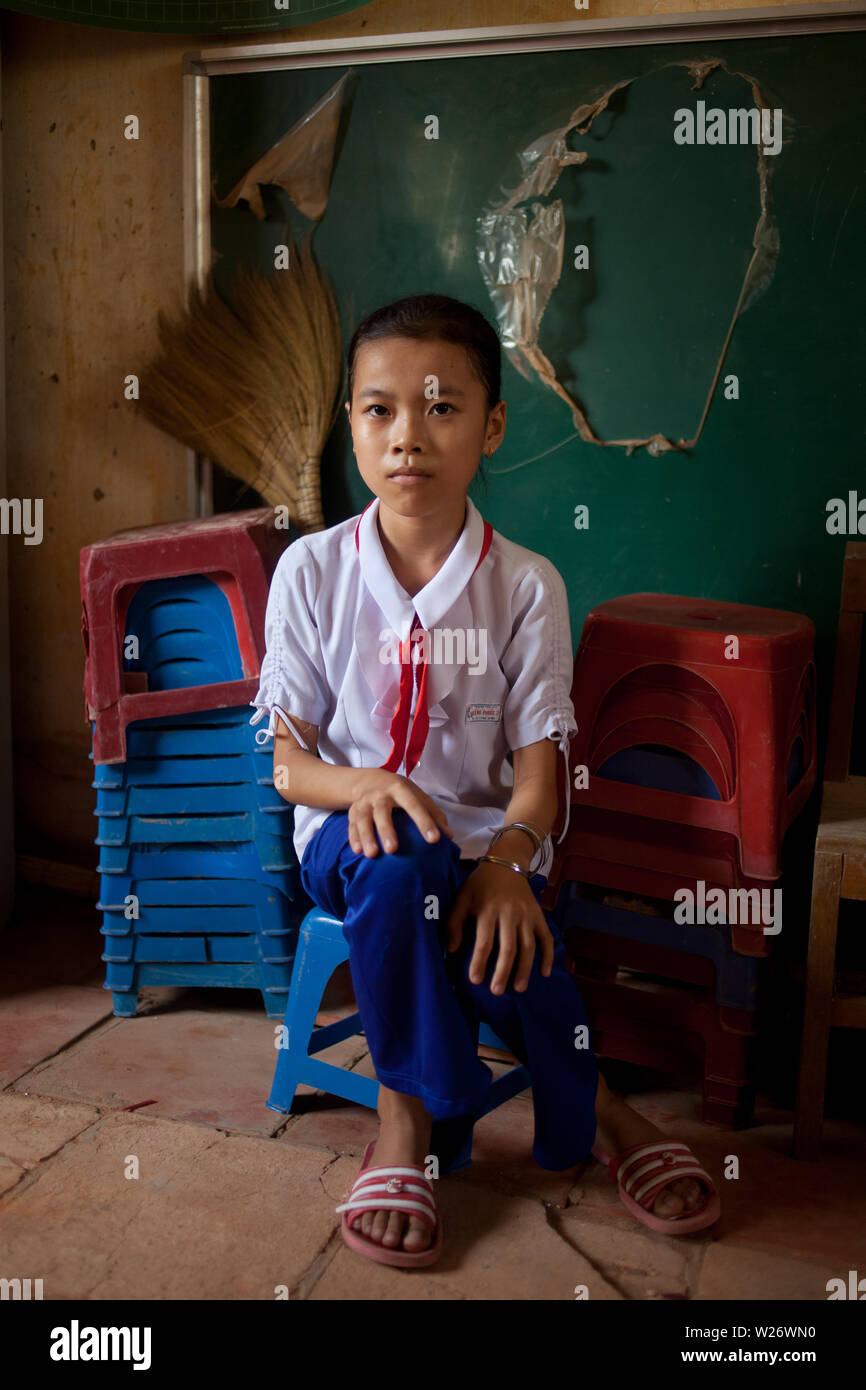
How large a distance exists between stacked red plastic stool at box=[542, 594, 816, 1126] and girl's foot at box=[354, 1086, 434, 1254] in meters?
0.52

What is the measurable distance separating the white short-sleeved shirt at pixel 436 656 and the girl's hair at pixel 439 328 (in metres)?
0.27

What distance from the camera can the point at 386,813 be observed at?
164 centimetres

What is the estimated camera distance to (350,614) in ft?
6.17

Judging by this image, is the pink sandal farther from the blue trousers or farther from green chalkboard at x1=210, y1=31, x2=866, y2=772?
green chalkboard at x1=210, y1=31, x2=866, y2=772

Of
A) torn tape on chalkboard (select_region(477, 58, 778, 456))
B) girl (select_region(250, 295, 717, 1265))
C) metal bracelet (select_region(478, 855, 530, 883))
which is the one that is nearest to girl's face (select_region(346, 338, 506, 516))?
girl (select_region(250, 295, 717, 1265))

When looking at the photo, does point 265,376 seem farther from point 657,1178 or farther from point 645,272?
point 657,1178

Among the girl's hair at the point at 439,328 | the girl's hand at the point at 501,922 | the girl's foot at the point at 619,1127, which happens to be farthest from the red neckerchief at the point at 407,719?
the girl's foot at the point at 619,1127

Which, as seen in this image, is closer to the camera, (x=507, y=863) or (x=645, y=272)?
(x=507, y=863)

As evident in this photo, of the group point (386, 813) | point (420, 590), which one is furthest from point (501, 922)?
point (420, 590)

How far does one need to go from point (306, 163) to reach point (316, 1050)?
1955 mm

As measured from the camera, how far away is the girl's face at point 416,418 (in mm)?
1757

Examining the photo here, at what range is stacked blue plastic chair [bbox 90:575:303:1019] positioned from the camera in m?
2.31

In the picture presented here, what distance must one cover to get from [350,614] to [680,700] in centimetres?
60
